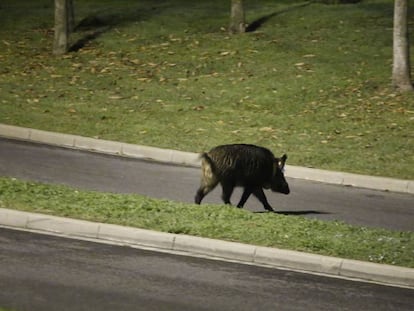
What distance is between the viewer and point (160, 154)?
1706cm

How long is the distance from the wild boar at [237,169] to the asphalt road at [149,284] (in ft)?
8.05

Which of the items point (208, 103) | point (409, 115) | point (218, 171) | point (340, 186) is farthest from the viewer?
point (208, 103)

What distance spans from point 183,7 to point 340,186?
15504 millimetres

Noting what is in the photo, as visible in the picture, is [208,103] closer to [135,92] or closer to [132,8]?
[135,92]

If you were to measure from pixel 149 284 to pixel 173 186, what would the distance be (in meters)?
6.03

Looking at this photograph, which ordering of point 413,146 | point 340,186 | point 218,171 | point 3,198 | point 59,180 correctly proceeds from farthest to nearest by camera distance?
point 413,146
point 340,186
point 59,180
point 218,171
point 3,198

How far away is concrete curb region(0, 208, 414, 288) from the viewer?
984 centimetres

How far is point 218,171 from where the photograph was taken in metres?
12.5

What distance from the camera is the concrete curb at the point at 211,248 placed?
984 centimetres

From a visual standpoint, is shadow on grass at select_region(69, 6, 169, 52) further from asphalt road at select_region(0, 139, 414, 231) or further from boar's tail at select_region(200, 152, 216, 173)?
boar's tail at select_region(200, 152, 216, 173)

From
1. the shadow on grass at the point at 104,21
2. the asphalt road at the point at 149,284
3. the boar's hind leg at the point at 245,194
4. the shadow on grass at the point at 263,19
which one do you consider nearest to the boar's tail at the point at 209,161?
the boar's hind leg at the point at 245,194

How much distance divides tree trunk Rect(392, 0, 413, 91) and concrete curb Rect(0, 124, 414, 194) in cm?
520

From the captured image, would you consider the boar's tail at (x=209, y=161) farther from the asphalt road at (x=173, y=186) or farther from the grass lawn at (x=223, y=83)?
the grass lawn at (x=223, y=83)

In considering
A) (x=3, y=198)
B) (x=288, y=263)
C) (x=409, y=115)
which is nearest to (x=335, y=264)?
(x=288, y=263)
